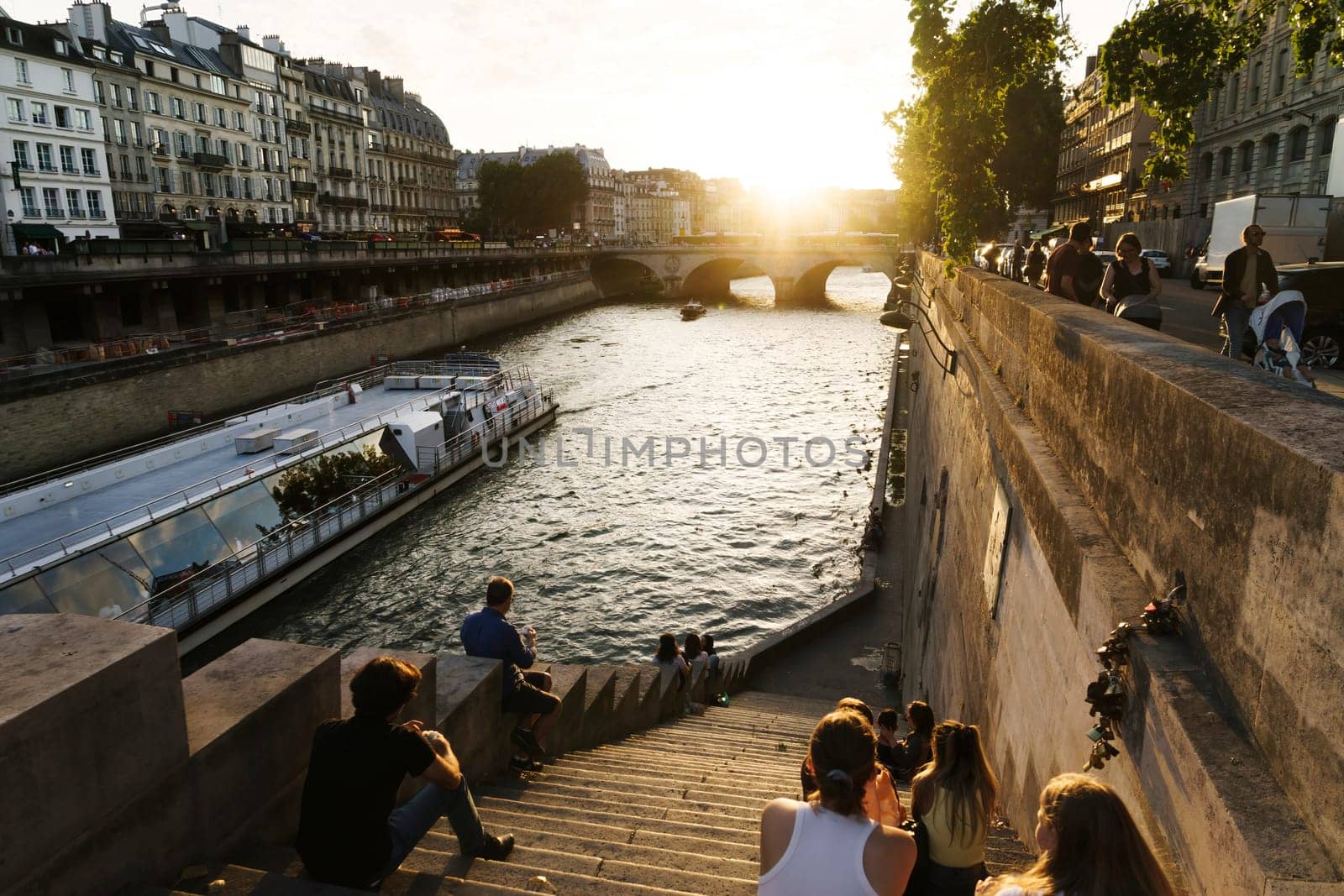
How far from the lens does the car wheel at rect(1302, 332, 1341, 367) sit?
9.63 meters

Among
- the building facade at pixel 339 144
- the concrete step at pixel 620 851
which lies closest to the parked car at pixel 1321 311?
the concrete step at pixel 620 851

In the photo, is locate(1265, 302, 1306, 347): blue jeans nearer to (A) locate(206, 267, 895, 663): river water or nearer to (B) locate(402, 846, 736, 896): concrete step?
(B) locate(402, 846, 736, 896): concrete step

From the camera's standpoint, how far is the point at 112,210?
51781 mm

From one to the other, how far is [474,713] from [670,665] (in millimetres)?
5972

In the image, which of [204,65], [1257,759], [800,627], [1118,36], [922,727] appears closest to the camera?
[1257,759]

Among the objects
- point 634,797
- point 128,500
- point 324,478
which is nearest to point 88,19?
point 324,478

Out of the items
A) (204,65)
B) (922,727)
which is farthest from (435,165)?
(922,727)

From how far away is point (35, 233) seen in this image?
1700 inches

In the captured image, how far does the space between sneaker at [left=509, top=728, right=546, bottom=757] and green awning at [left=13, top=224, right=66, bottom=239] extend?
47.9m

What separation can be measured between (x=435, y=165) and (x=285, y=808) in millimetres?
106950

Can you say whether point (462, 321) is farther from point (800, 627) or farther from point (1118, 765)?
point (1118, 765)

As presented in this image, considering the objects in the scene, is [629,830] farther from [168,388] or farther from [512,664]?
[168,388]

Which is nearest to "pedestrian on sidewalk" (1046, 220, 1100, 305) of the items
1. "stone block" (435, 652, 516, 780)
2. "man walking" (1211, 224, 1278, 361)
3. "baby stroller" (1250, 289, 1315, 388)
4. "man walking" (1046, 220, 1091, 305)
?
"man walking" (1046, 220, 1091, 305)

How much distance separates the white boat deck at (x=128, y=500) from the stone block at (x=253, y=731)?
40.8ft
